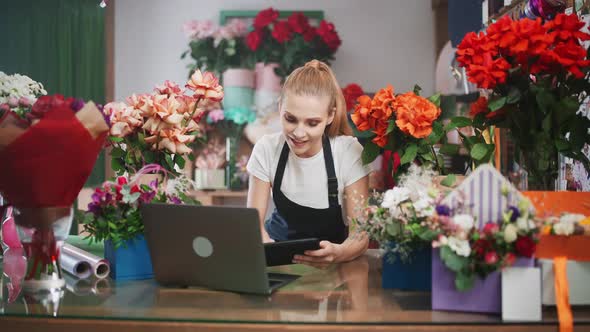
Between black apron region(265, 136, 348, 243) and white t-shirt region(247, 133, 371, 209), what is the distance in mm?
16

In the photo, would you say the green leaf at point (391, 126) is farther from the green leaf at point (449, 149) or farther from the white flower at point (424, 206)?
the white flower at point (424, 206)

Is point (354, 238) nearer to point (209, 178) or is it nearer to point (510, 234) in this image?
point (510, 234)

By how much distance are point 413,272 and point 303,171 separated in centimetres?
97

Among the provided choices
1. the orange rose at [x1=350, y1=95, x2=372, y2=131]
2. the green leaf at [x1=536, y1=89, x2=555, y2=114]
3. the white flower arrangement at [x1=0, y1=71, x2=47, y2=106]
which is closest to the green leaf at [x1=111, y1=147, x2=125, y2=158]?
the white flower arrangement at [x1=0, y1=71, x2=47, y2=106]

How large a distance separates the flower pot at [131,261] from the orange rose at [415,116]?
691mm

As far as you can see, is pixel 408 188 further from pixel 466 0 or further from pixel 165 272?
pixel 466 0

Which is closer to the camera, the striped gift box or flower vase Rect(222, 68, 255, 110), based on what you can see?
the striped gift box

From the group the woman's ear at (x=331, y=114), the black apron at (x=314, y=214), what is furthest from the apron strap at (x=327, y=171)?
the woman's ear at (x=331, y=114)

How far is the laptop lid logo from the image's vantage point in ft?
4.80

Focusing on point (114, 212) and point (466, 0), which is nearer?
point (114, 212)

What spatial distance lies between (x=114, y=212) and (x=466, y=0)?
2.73 meters

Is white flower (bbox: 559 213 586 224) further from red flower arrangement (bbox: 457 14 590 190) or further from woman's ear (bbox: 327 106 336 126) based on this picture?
woman's ear (bbox: 327 106 336 126)

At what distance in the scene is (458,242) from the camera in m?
1.26

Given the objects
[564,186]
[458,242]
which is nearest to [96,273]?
[458,242]
